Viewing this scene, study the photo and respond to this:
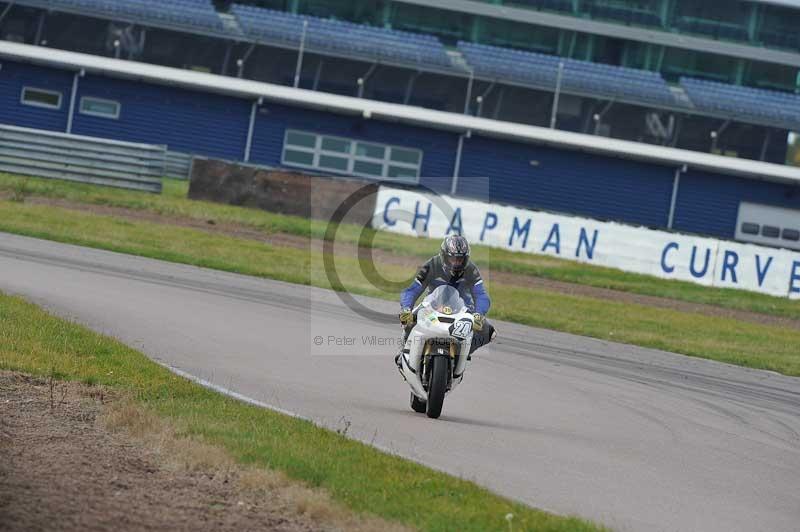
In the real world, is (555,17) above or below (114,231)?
above

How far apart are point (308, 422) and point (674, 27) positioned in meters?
44.4

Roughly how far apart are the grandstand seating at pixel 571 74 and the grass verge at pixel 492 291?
19.5 meters

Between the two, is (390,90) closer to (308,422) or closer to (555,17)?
(555,17)

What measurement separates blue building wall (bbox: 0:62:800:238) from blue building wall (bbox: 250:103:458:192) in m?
0.03

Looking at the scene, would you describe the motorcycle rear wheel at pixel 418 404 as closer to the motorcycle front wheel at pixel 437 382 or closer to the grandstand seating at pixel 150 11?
the motorcycle front wheel at pixel 437 382

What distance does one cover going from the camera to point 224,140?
146 ft

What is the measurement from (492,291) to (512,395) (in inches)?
499

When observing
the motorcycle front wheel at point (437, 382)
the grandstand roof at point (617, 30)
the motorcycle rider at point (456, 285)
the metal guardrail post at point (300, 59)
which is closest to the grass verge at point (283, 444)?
the motorcycle front wheel at point (437, 382)

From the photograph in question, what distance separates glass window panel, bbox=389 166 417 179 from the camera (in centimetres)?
4453

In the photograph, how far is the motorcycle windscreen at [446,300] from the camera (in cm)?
1076

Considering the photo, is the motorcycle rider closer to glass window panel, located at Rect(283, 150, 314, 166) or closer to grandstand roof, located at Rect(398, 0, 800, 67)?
glass window panel, located at Rect(283, 150, 314, 166)

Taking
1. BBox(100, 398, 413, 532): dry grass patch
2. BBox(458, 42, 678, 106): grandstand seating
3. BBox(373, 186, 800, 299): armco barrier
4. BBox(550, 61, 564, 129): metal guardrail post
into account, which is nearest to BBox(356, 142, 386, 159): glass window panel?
BBox(458, 42, 678, 106): grandstand seating

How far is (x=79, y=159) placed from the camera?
31.8 meters

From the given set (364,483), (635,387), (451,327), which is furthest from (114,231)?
(364,483)
